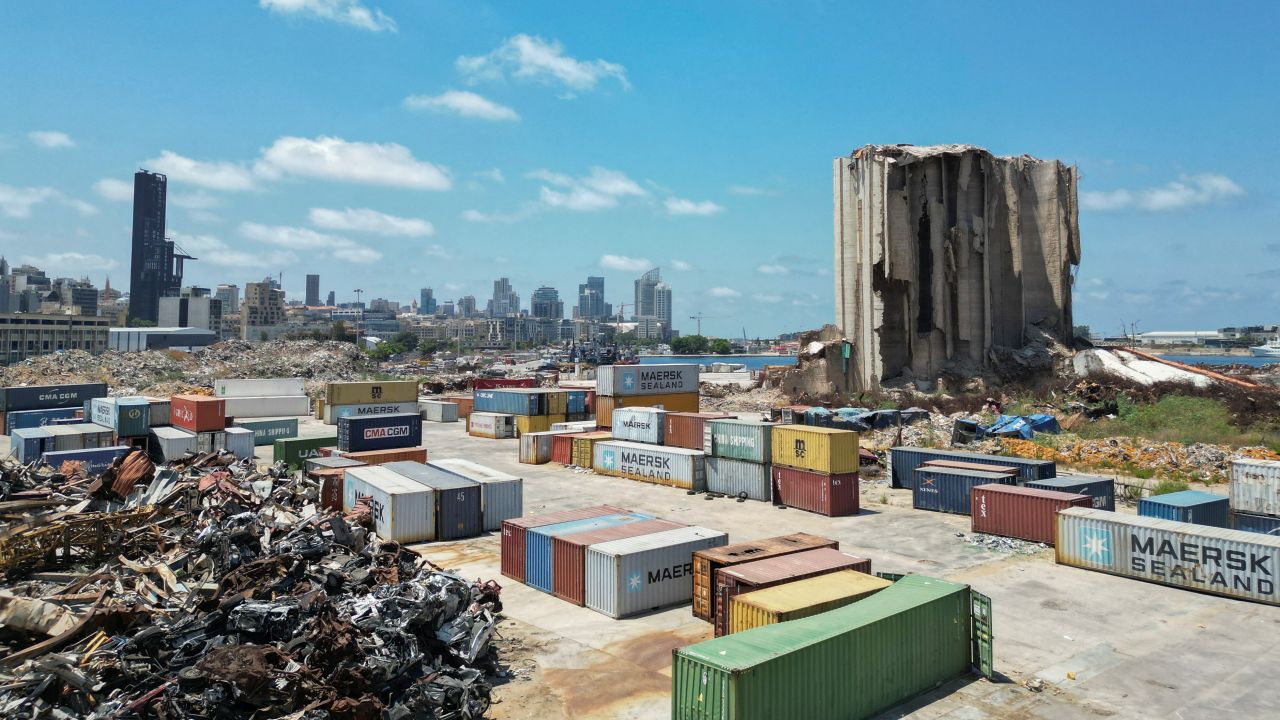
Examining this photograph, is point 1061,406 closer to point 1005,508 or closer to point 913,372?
point 913,372

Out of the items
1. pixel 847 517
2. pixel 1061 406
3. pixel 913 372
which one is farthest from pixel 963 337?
pixel 847 517

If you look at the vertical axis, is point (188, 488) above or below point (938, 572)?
above

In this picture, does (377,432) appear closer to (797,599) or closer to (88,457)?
(88,457)

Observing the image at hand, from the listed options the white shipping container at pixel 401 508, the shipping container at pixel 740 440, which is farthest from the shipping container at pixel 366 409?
the white shipping container at pixel 401 508

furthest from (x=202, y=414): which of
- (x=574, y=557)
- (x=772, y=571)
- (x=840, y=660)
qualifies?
(x=840, y=660)

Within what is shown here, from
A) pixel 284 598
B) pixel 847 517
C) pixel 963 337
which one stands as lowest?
pixel 847 517

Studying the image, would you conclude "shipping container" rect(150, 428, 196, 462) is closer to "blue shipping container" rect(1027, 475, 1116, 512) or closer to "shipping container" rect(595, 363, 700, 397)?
"shipping container" rect(595, 363, 700, 397)

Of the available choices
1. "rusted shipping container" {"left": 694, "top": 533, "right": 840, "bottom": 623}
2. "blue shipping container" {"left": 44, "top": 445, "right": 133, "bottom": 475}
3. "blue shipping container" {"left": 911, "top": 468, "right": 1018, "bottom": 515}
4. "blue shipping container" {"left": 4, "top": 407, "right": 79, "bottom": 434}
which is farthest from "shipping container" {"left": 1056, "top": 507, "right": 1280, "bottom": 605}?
"blue shipping container" {"left": 4, "top": 407, "right": 79, "bottom": 434}
